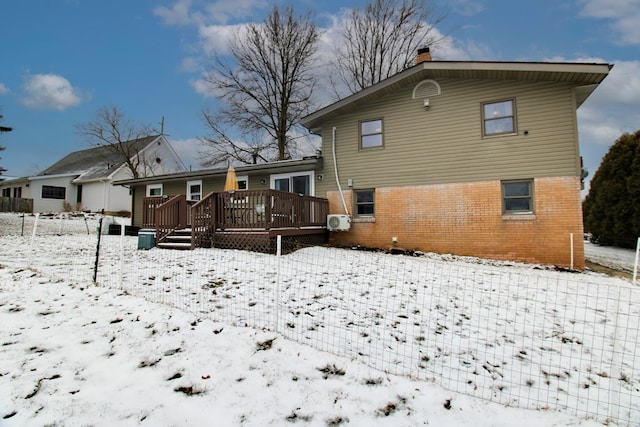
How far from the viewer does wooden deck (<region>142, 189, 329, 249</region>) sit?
8734 millimetres

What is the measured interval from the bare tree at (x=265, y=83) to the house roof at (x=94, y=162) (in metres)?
9.28

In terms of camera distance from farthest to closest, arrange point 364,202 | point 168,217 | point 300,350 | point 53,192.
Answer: point 53,192, point 364,202, point 168,217, point 300,350

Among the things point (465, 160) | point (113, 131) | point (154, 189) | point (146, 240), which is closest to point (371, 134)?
point (465, 160)

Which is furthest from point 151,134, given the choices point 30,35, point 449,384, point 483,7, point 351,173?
→ point 449,384

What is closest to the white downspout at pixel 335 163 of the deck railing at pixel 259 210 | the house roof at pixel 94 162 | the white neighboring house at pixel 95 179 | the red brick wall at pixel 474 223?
the red brick wall at pixel 474 223

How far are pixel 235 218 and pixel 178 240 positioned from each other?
7.02 ft

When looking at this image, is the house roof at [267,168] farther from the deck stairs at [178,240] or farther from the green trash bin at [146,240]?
the green trash bin at [146,240]

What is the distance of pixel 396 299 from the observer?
5113mm

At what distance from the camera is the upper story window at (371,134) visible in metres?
11.4

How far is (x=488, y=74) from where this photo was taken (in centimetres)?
992

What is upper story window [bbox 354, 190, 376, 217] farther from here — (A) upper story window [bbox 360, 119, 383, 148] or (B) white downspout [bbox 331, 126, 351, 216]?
(A) upper story window [bbox 360, 119, 383, 148]

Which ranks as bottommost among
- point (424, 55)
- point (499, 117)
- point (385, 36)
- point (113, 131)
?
point (499, 117)

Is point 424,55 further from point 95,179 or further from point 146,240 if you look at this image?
point 95,179

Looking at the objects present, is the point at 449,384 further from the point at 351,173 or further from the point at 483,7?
the point at 483,7
